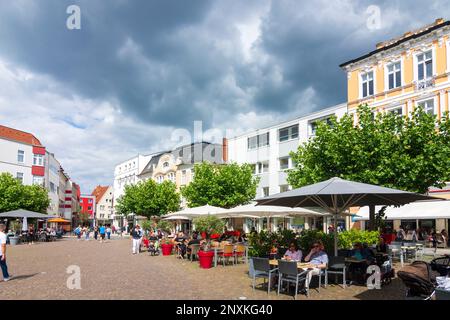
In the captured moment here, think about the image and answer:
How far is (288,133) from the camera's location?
124 feet

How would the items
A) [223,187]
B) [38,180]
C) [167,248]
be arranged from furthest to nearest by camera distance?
[38,180]
[223,187]
[167,248]

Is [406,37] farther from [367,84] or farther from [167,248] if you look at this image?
[167,248]

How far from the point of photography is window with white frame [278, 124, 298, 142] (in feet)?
121

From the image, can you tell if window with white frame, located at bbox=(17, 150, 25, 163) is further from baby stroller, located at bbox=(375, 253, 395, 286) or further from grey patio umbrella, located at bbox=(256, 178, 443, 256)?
baby stroller, located at bbox=(375, 253, 395, 286)

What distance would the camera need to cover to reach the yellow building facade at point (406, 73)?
2564 cm

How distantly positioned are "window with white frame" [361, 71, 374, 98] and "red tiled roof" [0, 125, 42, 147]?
42.9m

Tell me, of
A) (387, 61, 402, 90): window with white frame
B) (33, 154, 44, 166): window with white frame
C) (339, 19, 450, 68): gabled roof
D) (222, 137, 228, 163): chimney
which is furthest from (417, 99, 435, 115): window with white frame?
(33, 154, 44, 166): window with white frame

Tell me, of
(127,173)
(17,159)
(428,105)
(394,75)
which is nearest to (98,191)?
(127,173)

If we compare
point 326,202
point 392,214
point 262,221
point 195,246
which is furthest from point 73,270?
point 262,221

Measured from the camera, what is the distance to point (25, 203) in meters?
40.8

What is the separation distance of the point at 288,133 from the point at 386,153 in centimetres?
1992

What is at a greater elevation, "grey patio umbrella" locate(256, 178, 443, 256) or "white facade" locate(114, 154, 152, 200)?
"white facade" locate(114, 154, 152, 200)

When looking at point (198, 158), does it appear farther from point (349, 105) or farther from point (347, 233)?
point (347, 233)
